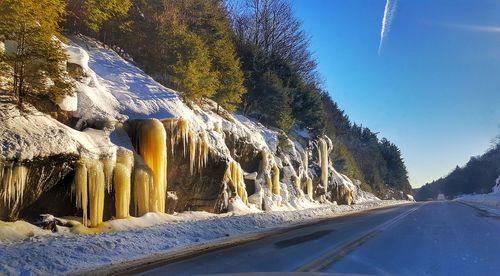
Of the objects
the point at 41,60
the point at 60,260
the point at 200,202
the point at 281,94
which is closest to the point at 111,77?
the point at 200,202

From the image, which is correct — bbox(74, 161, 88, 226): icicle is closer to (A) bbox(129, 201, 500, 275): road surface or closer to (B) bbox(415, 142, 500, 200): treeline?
(A) bbox(129, 201, 500, 275): road surface

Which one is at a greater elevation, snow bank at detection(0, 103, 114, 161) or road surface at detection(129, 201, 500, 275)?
snow bank at detection(0, 103, 114, 161)

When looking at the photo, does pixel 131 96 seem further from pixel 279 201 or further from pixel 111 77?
pixel 279 201

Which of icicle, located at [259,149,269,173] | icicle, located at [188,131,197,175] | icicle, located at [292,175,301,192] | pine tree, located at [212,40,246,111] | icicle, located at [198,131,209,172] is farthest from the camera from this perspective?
icicle, located at [292,175,301,192]

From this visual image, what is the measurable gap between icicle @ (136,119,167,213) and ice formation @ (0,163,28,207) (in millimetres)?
5564

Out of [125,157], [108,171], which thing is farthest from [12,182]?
[125,157]

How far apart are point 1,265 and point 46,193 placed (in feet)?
21.2

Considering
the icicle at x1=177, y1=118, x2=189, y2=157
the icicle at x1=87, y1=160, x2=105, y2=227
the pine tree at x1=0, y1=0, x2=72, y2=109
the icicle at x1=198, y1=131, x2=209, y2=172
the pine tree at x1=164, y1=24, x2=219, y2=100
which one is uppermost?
the pine tree at x1=164, y1=24, x2=219, y2=100

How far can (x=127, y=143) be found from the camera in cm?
1797

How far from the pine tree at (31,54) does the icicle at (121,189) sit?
3.01 meters

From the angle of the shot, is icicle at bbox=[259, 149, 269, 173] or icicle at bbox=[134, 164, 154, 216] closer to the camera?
icicle at bbox=[134, 164, 154, 216]

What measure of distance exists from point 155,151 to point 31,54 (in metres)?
6.07

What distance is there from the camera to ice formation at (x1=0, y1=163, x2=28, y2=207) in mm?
12523

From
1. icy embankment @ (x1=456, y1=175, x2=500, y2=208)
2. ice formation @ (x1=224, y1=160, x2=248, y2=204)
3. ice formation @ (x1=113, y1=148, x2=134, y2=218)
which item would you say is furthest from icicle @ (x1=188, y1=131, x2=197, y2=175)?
icy embankment @ (x1=456, y1=175, x2=500, y2=208)
